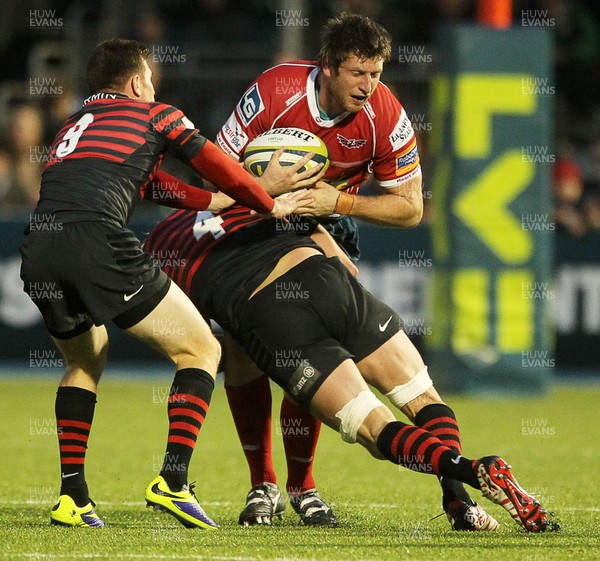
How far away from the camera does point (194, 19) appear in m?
15.9

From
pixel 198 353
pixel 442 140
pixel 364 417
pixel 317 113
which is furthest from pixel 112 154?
pixel 442 140

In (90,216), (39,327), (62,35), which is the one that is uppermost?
(62,35)

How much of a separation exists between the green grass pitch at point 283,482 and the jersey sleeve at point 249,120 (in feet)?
5.51

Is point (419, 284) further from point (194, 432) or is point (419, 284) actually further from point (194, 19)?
point (194, 432)

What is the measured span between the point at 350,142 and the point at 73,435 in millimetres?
1770

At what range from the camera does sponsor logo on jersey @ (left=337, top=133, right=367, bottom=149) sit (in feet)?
19.0

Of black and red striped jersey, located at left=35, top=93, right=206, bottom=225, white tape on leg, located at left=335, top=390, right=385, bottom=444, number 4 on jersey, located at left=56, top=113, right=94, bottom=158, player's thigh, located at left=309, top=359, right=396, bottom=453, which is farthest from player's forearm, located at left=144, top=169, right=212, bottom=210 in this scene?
white tape on leg, located at left=335, top=390, right=385, bottom=444

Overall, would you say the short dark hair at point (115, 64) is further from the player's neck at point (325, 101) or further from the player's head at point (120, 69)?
the player's neck at point (325, 101)

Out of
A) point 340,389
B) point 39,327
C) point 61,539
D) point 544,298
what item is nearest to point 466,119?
point 544,298

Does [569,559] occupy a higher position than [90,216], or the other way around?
[90,216]

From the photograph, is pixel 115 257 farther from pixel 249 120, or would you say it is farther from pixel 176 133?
pixel 249 120

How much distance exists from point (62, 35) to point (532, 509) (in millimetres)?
12086

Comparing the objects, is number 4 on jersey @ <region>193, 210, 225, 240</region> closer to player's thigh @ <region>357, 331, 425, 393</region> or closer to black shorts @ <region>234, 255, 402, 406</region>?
black shorts @ <region>234, 255, 402, 406</region>

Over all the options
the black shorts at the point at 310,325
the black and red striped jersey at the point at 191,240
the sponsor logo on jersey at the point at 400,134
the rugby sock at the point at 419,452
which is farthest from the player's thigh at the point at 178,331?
the sponsor logo on jersey at the point at 400,134
